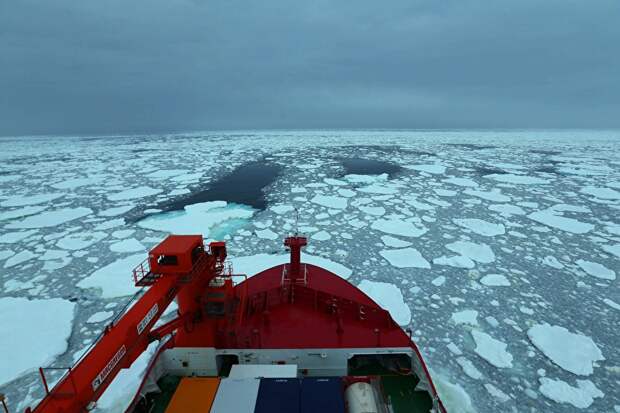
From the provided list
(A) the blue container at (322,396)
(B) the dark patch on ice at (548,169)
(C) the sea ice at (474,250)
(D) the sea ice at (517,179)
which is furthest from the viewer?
(B) the dark patch on ice at (548,169)

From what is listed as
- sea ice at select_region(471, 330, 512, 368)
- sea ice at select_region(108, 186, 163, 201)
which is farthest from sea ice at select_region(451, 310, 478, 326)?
sea ice at select_region(108, 186, 163, 201)

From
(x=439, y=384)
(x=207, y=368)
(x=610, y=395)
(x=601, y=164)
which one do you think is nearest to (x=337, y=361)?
(x=439, y=384)

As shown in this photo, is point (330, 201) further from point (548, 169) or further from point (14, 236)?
point (548, 169)

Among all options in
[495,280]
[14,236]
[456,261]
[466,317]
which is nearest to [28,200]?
[14,236]

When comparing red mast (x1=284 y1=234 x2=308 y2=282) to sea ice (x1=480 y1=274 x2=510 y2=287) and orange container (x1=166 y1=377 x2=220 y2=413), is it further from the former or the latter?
sea ice (x1=480 y1=274 x2=510 y2=287)

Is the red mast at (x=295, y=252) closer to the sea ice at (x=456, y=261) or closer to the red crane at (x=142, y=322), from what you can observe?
the red crane at (x=142, y=322)

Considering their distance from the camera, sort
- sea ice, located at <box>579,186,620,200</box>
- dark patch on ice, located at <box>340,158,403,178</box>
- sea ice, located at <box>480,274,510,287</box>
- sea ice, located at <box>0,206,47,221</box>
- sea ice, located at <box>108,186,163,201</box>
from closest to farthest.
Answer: sea ice, located at <box>480,274,510,287</box> → sea ice, located at <box>0,206,47,221</box> → sea ice, located at <box>579,186,620,200</box> → sea ice, located at <box>108,186,163,201</box> → dark patch on ice, located at <box>340,158,403,178</box>

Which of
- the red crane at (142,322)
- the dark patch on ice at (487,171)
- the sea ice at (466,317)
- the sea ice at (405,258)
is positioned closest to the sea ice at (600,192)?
the dark patch on ice at (487,171)
